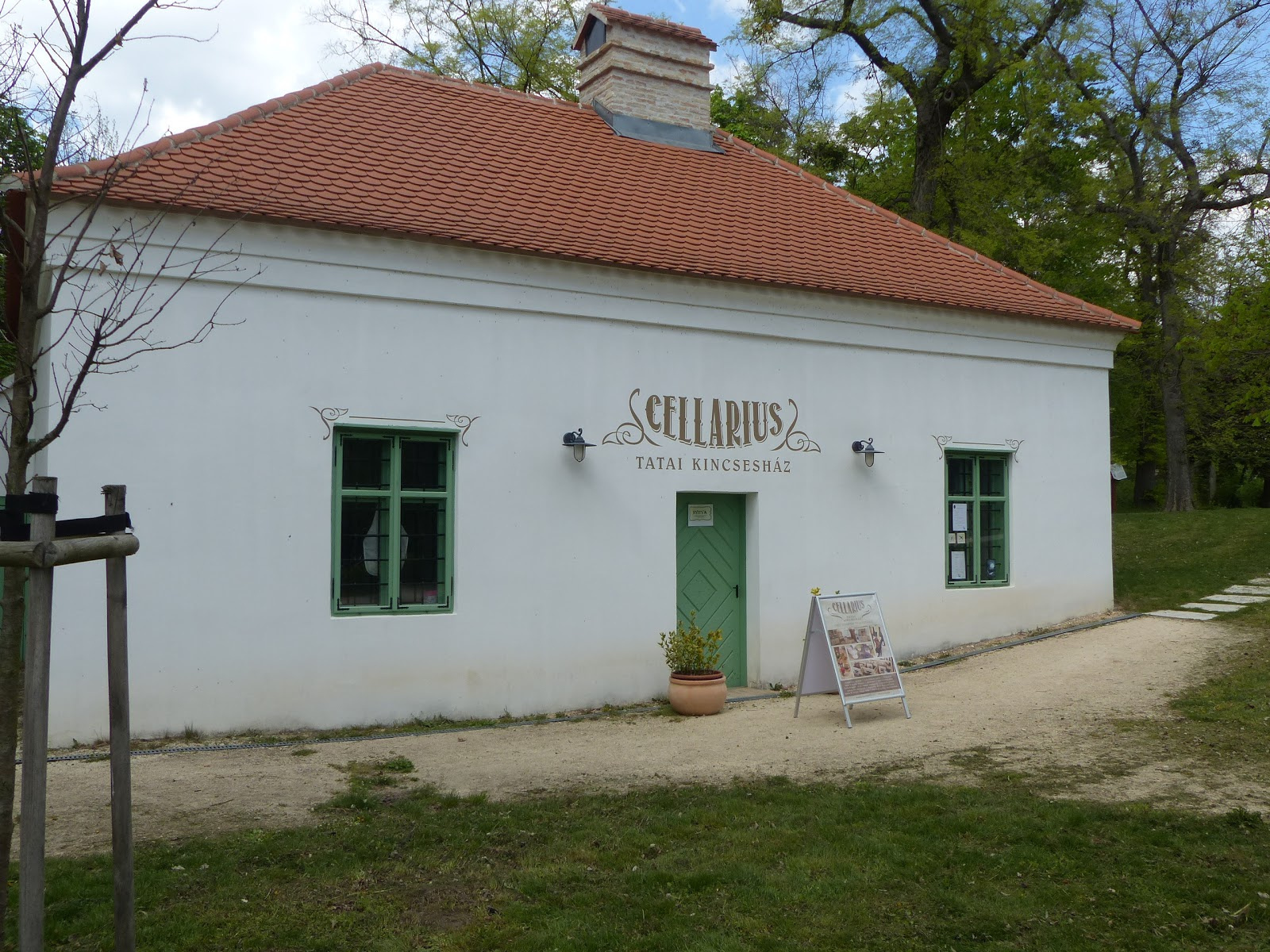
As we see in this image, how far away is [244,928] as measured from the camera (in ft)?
14.9

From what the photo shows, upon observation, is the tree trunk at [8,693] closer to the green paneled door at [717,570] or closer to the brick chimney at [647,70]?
the green paneled door at [717,570]

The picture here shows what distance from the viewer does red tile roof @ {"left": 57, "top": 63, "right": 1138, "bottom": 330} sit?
30.3ft

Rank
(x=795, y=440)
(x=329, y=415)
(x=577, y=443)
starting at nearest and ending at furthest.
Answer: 1. (x=329, y=415)
2. (x=577, y=443)
3. (x=795, y=440)

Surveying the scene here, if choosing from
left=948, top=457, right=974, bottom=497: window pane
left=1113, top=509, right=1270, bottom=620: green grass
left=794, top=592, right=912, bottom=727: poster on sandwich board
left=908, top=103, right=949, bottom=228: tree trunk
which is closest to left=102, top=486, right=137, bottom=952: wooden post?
left=794, top=592, right=912, bottom=727: poster on sandwich board

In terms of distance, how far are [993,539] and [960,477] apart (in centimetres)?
96

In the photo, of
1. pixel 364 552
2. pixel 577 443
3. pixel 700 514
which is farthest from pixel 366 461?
pixel 700 514

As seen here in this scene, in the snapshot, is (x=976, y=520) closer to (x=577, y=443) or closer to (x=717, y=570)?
(x=717, y=570)

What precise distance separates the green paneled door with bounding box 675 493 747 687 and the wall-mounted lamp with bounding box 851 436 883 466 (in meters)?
1.49

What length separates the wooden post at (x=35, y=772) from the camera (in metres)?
3.40

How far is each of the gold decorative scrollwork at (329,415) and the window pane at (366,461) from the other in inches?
7.5

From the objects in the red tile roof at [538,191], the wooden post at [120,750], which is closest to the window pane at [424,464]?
the red tile roof at [538,191]

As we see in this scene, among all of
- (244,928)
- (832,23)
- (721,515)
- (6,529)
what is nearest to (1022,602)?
(721,515)

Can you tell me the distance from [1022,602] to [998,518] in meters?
1.10

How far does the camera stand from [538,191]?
11195 millimetres
